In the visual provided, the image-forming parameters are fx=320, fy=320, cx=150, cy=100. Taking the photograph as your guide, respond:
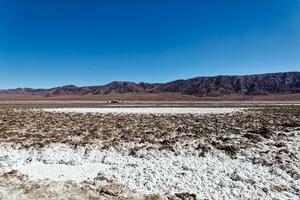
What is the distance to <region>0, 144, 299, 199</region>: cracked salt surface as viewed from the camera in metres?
7.73

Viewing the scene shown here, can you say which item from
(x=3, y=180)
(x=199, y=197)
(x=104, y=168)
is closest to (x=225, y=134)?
(x=104, y=168)

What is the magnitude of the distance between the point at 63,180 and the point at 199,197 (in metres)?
3.62

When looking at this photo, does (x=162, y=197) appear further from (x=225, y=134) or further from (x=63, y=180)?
(x=225, y=134)

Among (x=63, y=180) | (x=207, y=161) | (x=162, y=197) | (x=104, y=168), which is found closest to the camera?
(x=162, y=197)

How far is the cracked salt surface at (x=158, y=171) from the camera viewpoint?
773cm

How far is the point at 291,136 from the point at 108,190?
36.3 ft

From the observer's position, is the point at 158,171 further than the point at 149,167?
No

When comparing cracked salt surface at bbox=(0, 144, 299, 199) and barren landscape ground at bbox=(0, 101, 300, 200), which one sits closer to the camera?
barren landscape ground at bbox=(0, 101, 300, 200)

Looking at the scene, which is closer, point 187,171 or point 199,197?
point 199,197

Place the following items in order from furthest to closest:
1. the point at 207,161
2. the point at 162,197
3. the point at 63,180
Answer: the point at 207,161, the point at 63,180, the point at 162,197

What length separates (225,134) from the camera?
16531mm

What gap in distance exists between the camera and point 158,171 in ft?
30.0

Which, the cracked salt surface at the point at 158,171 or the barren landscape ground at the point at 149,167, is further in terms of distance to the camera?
the cracked salt surface at the point at 158,171

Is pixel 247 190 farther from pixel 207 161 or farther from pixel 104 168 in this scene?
pixel 104 168
